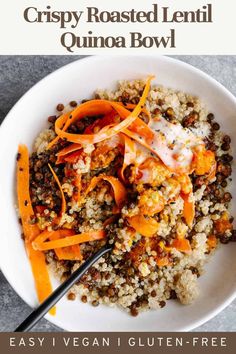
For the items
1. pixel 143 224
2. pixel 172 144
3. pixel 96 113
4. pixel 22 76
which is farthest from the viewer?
pixel 22 76

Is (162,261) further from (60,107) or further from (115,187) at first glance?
(60,107)

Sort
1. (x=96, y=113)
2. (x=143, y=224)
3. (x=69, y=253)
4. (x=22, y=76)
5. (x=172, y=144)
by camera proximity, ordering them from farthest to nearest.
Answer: (x=22, y=76), (x=96, y=113), (x=69, y=253), (x=172, y=144), (x=143, y=224)

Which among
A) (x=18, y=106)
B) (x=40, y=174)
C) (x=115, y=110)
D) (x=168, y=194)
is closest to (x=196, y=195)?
(x=168, y=194)

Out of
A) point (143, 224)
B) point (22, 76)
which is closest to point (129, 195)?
point (143, 224)

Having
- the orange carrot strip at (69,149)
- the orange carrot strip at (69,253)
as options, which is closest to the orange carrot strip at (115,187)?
the orange carrot strip at (69,149)

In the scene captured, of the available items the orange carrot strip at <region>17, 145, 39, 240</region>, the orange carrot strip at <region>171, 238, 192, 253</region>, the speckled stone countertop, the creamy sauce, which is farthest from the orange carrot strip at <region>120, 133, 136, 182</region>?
the speckled stone countertop

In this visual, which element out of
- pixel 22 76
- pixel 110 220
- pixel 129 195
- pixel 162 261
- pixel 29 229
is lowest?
pixel 162 261

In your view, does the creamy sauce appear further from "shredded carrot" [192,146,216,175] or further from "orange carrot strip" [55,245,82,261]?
"orange carrot strip" [55,245,82,261]
